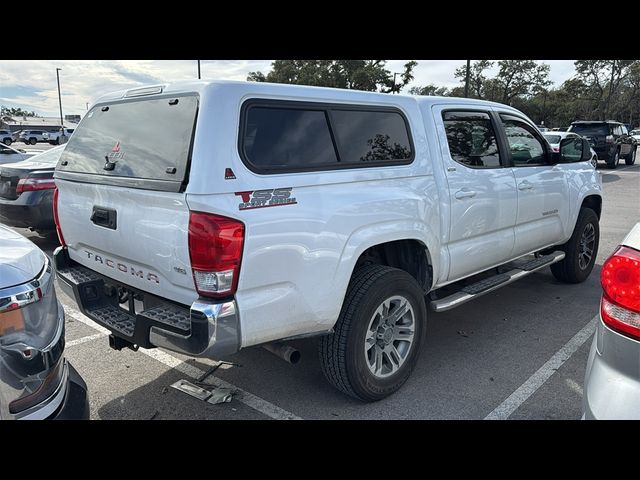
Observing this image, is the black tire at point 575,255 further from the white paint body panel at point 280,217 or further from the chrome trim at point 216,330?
the chrome trim at point 216,330

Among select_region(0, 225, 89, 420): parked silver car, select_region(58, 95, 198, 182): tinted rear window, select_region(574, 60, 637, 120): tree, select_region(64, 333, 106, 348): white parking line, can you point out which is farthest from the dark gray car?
select_region(574, 60, 637, 120): tree

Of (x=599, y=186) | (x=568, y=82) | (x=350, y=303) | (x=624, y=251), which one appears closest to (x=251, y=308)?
(x=350, y=303)

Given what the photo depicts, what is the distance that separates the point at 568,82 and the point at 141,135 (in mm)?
67512

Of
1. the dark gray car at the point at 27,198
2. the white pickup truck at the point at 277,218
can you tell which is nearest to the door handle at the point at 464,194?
the white pickup truck at the point at 277,218

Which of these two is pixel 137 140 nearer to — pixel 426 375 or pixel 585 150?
pixel 426 375

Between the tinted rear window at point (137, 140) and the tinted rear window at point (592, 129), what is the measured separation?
22228 mm

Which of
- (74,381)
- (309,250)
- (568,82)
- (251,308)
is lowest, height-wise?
(74,381)

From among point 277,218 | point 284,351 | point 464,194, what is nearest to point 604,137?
point 464,194

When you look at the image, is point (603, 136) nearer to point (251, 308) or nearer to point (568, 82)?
point (251, 308)

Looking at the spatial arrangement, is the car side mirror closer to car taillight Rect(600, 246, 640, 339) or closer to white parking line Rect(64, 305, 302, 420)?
car taillight Rect(600, 246, 640, 339)

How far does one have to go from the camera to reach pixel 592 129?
Answer: 2095 cm

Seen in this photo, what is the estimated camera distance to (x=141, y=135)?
2.90m

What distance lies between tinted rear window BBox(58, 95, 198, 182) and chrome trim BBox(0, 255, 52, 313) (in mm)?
803

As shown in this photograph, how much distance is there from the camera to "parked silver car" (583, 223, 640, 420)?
5.80ft
